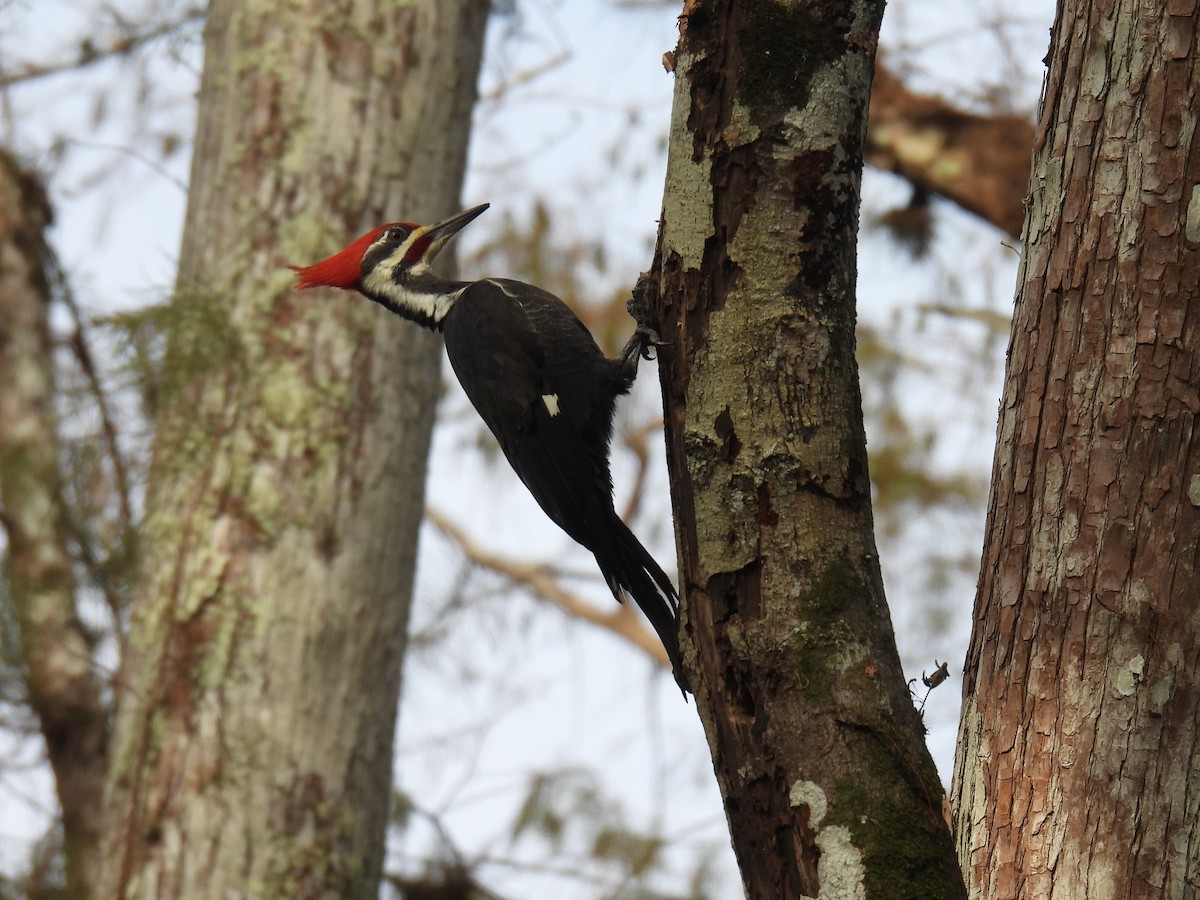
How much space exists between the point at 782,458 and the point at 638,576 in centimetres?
112

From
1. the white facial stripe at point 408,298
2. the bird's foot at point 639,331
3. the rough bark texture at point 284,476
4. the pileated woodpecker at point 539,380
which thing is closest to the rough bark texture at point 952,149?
the rough bark texture at point 284,476

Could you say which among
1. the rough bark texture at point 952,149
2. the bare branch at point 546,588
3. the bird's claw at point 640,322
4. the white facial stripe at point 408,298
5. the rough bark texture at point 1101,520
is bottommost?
the rough bark texture at point 1101,520

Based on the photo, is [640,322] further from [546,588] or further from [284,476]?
[546,588]

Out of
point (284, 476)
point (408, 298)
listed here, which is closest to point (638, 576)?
point (284, 476)

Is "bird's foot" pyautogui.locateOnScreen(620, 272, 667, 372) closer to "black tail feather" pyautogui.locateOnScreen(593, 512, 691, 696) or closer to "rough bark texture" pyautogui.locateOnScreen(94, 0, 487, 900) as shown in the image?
"black tail feather" pyautogui.locateOnScreen(593, 512, 691, 696)

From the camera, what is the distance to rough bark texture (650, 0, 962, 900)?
1.51 meters

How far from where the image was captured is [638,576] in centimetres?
270

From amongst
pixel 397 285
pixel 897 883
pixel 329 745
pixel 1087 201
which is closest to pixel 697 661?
pixel 897 883

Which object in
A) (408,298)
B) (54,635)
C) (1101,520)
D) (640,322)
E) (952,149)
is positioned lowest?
(1101,520)

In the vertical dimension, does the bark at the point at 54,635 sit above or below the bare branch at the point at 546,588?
below

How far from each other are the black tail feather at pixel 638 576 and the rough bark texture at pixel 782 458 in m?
0.84

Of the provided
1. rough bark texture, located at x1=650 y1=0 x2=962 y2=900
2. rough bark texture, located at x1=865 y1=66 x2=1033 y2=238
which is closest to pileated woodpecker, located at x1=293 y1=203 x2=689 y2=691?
rough bark texture, located at x1=650 y1=0 x2=962 y2=900

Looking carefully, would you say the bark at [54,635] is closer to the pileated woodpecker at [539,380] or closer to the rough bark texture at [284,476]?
the rough bark texture at [284,476]

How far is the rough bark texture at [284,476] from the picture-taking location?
119 inches
